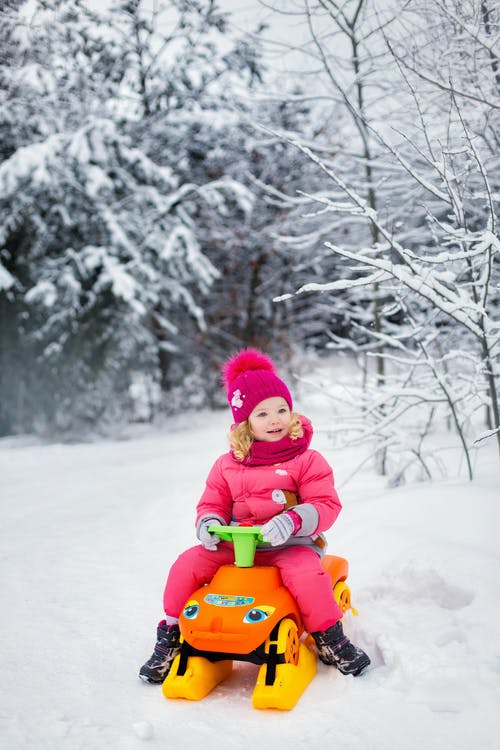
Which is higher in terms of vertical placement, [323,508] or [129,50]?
[129,50]

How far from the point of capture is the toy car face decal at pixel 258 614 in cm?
241

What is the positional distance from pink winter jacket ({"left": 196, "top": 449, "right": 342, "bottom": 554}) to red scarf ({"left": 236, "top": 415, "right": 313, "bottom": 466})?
3cm

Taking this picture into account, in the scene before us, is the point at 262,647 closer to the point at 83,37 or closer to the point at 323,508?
the point at 323,508

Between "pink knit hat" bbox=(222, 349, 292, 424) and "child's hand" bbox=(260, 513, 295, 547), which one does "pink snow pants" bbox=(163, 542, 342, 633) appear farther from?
"pink knit hat" bbox=(222, 349, 292, 424)

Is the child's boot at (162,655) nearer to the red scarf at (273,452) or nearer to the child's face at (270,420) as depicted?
the red scarf at (273,452)

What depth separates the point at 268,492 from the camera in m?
2.88

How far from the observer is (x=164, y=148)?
12.2m

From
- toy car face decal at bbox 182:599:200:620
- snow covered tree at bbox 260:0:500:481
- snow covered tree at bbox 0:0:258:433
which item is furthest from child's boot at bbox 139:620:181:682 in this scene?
snow covered tree at bbox 0:0:258:433

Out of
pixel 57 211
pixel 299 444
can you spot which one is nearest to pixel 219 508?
pixel 299 444

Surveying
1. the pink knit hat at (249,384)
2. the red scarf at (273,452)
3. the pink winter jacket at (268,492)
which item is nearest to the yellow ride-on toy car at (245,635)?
the pink winter jacket at (268,492)

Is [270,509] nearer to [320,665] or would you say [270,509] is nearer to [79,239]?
[320,665]

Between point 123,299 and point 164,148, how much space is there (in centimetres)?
385

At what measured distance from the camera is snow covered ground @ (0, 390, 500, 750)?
213 cm

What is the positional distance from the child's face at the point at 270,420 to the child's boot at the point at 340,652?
0.87 meters
